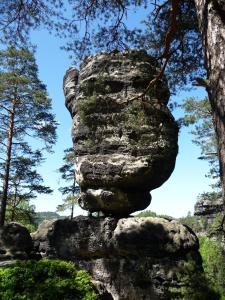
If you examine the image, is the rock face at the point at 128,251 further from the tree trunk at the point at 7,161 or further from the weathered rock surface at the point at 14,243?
the tree trunk at the point at 7,161

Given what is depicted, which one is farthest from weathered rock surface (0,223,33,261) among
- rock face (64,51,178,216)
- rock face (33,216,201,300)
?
rock face (64,51,178,216)

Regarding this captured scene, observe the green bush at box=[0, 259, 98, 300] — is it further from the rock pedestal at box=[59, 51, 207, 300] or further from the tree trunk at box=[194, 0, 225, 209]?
the tree trunk at box=[194, 0, 225, 209]

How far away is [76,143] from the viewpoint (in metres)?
14.5

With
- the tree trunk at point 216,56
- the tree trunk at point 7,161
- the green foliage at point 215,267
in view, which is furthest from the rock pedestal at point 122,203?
the tree trunk at point 216,56

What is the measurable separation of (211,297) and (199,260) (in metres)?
2.13

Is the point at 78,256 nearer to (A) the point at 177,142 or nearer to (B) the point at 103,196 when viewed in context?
(B) the point at 103,196

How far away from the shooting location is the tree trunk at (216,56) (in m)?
3.88

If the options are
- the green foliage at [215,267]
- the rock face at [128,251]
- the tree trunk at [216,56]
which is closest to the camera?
the tree trunk at [216,56]

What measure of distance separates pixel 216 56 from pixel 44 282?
580 centimetres

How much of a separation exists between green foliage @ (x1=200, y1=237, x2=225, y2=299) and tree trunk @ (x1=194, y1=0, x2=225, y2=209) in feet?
22.8

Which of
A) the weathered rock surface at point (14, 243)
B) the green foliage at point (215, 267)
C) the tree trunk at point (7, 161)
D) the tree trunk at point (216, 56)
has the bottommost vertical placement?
the green foliage at point (215, 267)

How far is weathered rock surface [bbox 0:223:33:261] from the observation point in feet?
42.6

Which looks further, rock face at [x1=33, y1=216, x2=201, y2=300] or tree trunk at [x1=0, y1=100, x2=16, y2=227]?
tree trunk at [x1=0, y1=100, x2=16, y2=227]

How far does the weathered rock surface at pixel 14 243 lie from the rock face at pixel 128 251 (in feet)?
1.70
